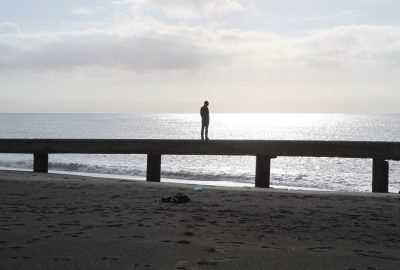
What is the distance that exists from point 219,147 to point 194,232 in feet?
33.1

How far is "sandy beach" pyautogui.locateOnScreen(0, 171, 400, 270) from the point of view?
205 inches

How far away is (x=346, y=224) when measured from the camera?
756 cm

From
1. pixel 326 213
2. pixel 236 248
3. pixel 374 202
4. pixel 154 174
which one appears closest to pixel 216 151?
pixel 154 174

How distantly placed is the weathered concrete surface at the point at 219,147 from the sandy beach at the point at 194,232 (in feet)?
16.9

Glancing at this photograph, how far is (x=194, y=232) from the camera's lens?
6.68 meters

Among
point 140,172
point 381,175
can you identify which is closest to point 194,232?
point 381,175

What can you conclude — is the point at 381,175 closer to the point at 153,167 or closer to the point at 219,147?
the point at 219,147

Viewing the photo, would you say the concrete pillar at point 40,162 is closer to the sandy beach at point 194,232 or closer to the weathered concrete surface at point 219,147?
the weathered concrete surface at point 219,147

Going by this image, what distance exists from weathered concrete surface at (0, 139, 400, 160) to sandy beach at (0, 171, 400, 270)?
203 inches

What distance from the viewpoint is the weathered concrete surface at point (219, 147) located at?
15578 mm

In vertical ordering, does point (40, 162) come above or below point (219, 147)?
below

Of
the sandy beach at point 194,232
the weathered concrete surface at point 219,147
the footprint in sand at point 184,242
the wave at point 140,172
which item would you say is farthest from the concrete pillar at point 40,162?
the footprint in sand at point 184,242

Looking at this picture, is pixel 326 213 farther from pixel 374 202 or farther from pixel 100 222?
pixel 100 222

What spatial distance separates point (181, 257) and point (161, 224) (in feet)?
6.29
